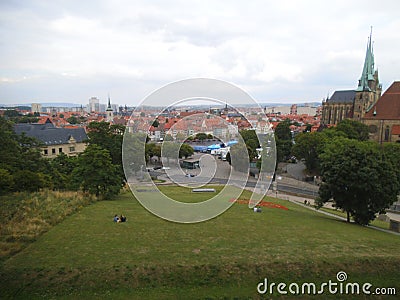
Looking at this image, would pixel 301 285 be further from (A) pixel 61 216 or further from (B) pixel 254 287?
(A) pixel 61 216

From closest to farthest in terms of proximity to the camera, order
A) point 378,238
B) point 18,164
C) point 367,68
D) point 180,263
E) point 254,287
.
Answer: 1. point 254,287
2. point 180,263
3. point 378,238
4. point 18,164
5. point 367,68

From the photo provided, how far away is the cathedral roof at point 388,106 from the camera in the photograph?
65312 mm

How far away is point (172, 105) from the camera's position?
44.9 feet

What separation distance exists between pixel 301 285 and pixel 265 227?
6737 mm

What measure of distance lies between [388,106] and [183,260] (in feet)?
227

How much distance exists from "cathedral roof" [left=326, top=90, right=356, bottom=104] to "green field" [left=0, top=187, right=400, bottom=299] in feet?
301

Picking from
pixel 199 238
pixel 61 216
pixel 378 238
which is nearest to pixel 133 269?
pixel 199 238

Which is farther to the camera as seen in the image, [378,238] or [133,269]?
[378,238]

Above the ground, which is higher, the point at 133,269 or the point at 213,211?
the point at 213,211

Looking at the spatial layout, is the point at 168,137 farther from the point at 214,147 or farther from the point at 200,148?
the point at 200,148

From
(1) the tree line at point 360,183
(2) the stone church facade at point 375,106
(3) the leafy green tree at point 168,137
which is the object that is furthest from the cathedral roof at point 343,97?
(3) the leafy green tree at point 168,137

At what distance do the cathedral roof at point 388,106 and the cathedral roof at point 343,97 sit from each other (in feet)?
107

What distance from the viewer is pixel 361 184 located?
23.1 meters

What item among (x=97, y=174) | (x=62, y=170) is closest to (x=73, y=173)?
(x=97, y=174)
